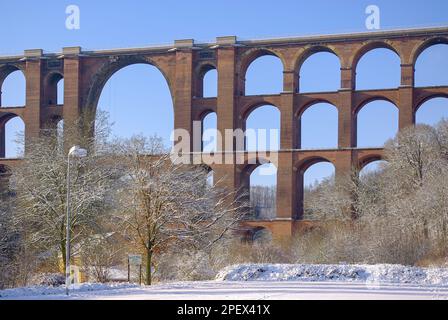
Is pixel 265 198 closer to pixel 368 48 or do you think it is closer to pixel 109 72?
pixel 109 72

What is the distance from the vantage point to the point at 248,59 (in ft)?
147

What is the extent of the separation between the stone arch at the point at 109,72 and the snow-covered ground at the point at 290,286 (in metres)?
Answer: 23.4

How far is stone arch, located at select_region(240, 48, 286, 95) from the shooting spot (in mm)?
44531

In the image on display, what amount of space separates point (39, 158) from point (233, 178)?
53.5ft

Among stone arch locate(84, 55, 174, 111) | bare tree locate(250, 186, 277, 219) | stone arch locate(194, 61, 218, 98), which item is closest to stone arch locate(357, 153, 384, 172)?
stone arch locate(194, 61, 218, 98)

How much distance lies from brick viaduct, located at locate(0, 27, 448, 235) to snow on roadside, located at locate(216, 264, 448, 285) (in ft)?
59.7

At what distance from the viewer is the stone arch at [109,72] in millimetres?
46062

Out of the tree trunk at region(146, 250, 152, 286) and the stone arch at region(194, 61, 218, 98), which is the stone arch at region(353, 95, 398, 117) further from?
the tree trunk at region(146, 250, 152, 286)

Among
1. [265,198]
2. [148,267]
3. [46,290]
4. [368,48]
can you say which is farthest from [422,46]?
[265,198]

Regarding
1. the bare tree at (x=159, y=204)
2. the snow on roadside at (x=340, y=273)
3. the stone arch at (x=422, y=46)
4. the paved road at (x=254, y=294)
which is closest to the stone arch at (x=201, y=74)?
the stone arch at (x=422, y=46)

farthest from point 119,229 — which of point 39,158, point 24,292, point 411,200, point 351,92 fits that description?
point 351,92

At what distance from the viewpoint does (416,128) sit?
39.3m

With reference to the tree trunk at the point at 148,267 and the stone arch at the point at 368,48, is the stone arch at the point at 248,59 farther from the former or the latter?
the tree trunk at the point at 148,267

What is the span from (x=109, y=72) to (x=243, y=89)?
27.3 ft
